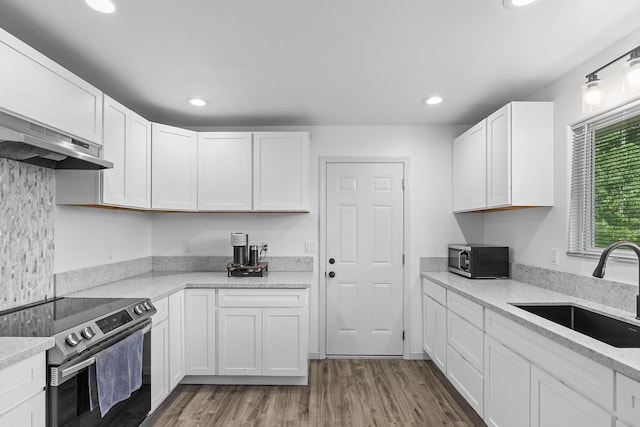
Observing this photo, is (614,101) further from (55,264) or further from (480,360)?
(55,264)

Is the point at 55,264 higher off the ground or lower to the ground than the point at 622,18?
lower

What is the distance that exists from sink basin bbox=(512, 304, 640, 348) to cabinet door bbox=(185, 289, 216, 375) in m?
2.33

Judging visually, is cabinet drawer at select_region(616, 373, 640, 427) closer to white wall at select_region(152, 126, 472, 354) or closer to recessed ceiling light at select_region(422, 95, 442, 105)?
recessed ceiling light at select_region(422, 95, 442, 105)

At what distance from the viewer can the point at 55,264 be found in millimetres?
2410

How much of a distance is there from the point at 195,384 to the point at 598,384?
2.88m

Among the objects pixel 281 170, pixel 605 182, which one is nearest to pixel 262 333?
pixel 281 170

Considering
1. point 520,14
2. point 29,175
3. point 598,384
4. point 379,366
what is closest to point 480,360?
point 598,384

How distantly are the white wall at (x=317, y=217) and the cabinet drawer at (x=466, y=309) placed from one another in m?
0.84

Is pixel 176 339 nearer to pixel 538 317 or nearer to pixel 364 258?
pixel 364 258

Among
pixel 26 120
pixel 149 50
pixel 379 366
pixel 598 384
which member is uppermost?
pixel 149 50

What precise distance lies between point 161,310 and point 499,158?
9.09 feet

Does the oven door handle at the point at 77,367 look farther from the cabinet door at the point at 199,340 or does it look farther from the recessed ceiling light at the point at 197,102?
the recessed ceiling light at the point at 197,102

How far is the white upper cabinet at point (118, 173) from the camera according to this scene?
2412 millimetres

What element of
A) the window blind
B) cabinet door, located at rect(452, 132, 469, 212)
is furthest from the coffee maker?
the window blind
